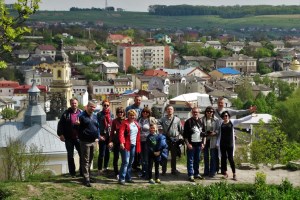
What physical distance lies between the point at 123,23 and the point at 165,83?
4466 inches

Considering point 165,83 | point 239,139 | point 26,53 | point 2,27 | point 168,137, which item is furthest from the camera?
point 26,53

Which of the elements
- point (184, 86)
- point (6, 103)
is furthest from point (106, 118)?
point (184, 86)

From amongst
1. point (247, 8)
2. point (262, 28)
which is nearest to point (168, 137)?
point (262, 28)

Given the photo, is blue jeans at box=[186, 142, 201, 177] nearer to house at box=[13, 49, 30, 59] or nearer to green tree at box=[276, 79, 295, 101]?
green tree at box=[276, 79, 295, 101]

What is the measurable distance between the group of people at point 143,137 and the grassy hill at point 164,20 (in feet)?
496

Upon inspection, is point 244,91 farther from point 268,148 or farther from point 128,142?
point 128,142

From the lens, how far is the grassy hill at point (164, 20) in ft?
541

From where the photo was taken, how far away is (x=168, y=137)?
8.13m

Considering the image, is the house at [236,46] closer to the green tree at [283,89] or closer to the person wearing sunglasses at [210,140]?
the green tree at [283,89]

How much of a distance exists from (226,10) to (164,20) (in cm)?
2399

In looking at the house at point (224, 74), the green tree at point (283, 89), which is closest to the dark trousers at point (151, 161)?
the green tree at point (283, 89)

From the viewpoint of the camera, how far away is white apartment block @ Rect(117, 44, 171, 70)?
252ft

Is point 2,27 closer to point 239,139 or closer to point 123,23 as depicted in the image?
point 239,139

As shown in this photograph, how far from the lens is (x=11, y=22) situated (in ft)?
23.4
